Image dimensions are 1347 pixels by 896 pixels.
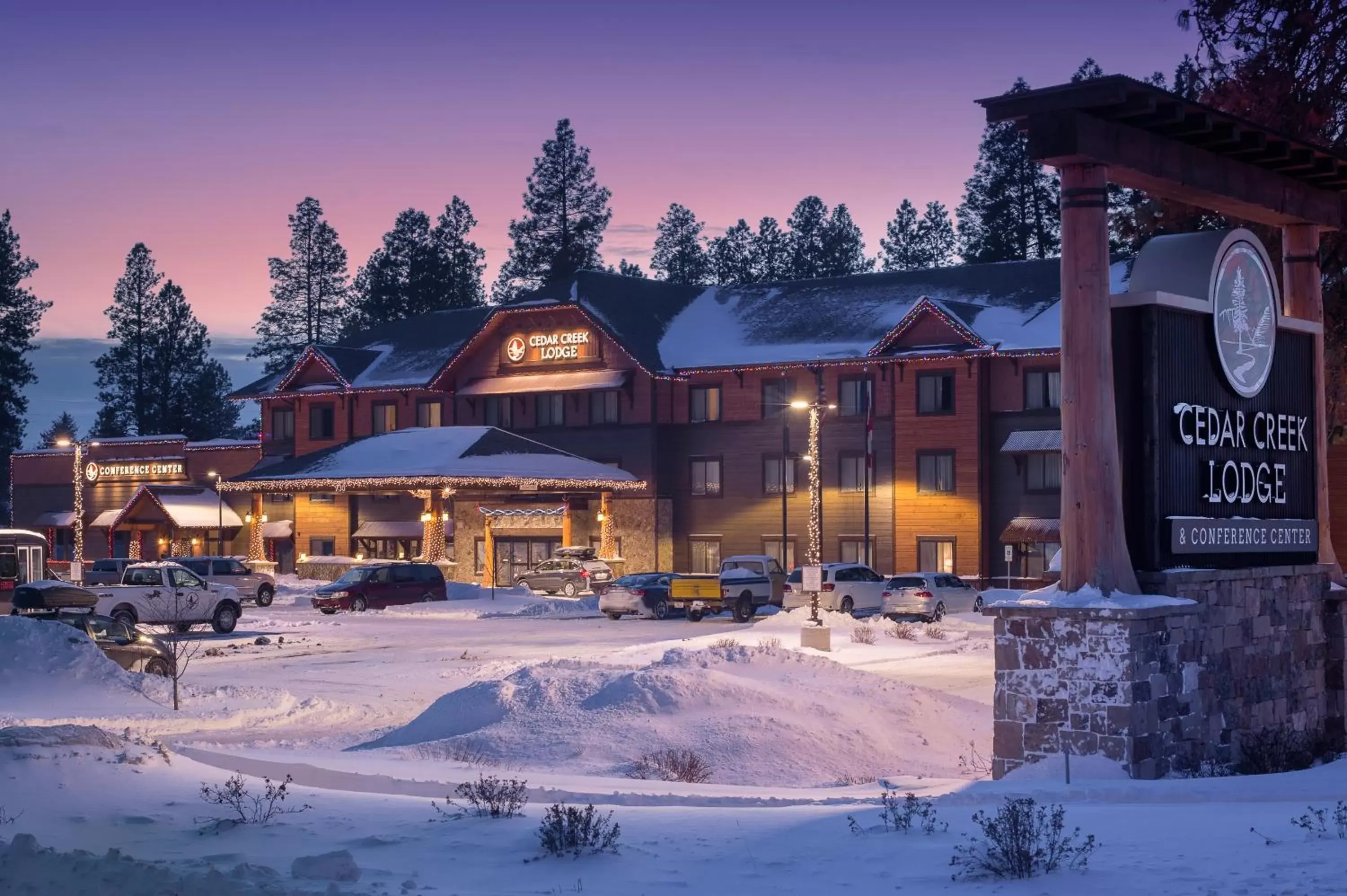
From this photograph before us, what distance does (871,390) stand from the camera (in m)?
60.9

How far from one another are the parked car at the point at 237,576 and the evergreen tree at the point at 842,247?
197 ft

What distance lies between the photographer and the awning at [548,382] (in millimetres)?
67438

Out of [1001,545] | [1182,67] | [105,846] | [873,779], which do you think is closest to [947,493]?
[1001,545]

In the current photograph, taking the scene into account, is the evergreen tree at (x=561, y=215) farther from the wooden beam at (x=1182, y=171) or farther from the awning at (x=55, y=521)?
the wooden beam at (x=1182, y=171)

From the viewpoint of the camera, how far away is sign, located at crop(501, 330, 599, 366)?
68.6m

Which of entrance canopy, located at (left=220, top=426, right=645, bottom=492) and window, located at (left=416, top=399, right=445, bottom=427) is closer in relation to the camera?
entrance canopy, located at (left=220, top=426, right=645, bottom=492)

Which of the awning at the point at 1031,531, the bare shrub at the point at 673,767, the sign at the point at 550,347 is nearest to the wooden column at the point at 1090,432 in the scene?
the bare shrub at the point at 673,767

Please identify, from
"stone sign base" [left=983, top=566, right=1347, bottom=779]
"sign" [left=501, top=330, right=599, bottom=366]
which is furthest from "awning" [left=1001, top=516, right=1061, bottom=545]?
"stone sign base" [left=983, top=566, right=1347, bottom=779]

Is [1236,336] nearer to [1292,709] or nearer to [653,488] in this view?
[1292,709]

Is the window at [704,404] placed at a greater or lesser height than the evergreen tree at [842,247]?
lesser

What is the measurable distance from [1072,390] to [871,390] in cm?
4367

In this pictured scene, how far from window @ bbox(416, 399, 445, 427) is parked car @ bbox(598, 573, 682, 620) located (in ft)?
91.7

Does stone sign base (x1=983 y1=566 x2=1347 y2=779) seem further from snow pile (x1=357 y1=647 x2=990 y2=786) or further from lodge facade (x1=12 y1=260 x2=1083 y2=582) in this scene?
lodge facade (x1=12 y1=260 x2=1083 y2=582)

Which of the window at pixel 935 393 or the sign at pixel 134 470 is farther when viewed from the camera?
the sign at pixel 134 470
